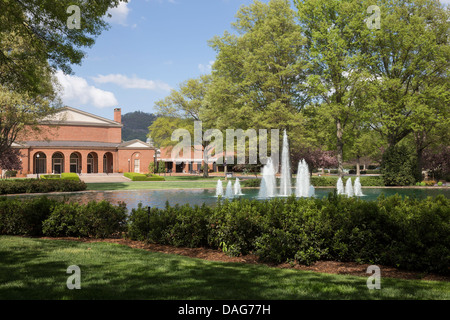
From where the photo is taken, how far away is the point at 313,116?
1336 inches

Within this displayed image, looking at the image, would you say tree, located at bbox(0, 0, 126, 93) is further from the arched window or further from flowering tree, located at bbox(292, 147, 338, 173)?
the arched window

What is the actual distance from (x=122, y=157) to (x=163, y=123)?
1416 centimetres

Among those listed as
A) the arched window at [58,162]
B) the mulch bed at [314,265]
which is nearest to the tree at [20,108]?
the mulch bed at [314,265]

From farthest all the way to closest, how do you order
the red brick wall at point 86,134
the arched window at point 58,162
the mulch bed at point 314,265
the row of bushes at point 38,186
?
the red brick wall at point 86,134
the arched window at point 58,162
the row of bushes at point 38,186
the mulch bed at point 314,265

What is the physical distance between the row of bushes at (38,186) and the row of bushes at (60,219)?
625 inches

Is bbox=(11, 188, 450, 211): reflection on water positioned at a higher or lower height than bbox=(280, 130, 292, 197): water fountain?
lower

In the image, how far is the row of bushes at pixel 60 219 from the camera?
29.9 feet

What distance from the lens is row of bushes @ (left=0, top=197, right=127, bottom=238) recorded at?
9.12 meters

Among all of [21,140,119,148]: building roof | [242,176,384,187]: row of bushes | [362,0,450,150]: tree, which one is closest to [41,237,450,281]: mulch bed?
[242,176,384,187]: row of bushes

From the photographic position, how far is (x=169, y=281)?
16.6 ft

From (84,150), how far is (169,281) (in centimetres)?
5350

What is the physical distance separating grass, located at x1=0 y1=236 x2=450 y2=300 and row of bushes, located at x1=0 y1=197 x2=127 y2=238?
2156 mm

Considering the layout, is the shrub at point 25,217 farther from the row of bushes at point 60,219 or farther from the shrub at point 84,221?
the shrub at point 84,221
